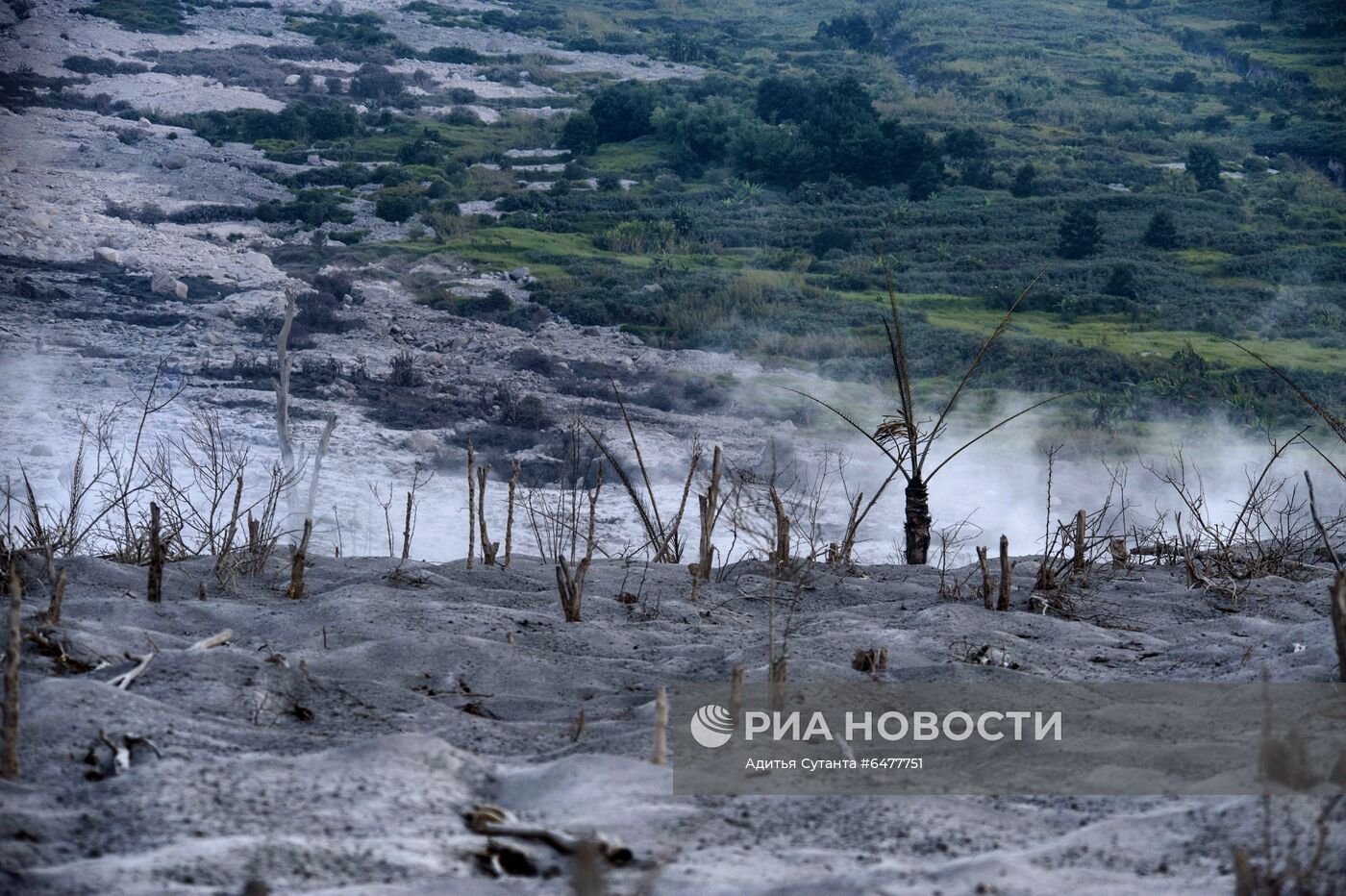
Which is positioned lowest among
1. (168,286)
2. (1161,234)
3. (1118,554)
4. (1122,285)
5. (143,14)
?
(1118,554)

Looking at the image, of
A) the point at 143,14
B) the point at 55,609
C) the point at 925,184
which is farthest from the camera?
the point at 143,14

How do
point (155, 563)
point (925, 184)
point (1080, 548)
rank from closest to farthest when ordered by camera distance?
point (155, 563), point (1080, 548), point (925, 184)

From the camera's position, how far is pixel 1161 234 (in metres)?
22.8

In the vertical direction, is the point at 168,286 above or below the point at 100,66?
below

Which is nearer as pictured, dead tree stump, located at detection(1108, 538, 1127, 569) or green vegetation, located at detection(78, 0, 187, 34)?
dead tree stump, located at detection(1108, 538, 1127, 569)

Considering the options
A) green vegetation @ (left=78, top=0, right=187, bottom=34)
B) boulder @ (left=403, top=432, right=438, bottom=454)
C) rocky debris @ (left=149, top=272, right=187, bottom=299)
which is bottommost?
boulder @ (left=403, top=432, right=438, bottom=454)

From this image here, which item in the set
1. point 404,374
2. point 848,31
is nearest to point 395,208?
point 404,374

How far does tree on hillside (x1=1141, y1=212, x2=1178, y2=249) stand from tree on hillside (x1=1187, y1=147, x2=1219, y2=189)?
3695mm

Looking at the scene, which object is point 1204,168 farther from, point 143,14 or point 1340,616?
point 1340,616

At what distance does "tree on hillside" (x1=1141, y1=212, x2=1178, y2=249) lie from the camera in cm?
2275

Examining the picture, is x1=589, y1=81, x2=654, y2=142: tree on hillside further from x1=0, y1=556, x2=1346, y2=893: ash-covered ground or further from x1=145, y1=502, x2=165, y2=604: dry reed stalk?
x1=145, y1=502, x2=165, y2=604: dry reed stalk
